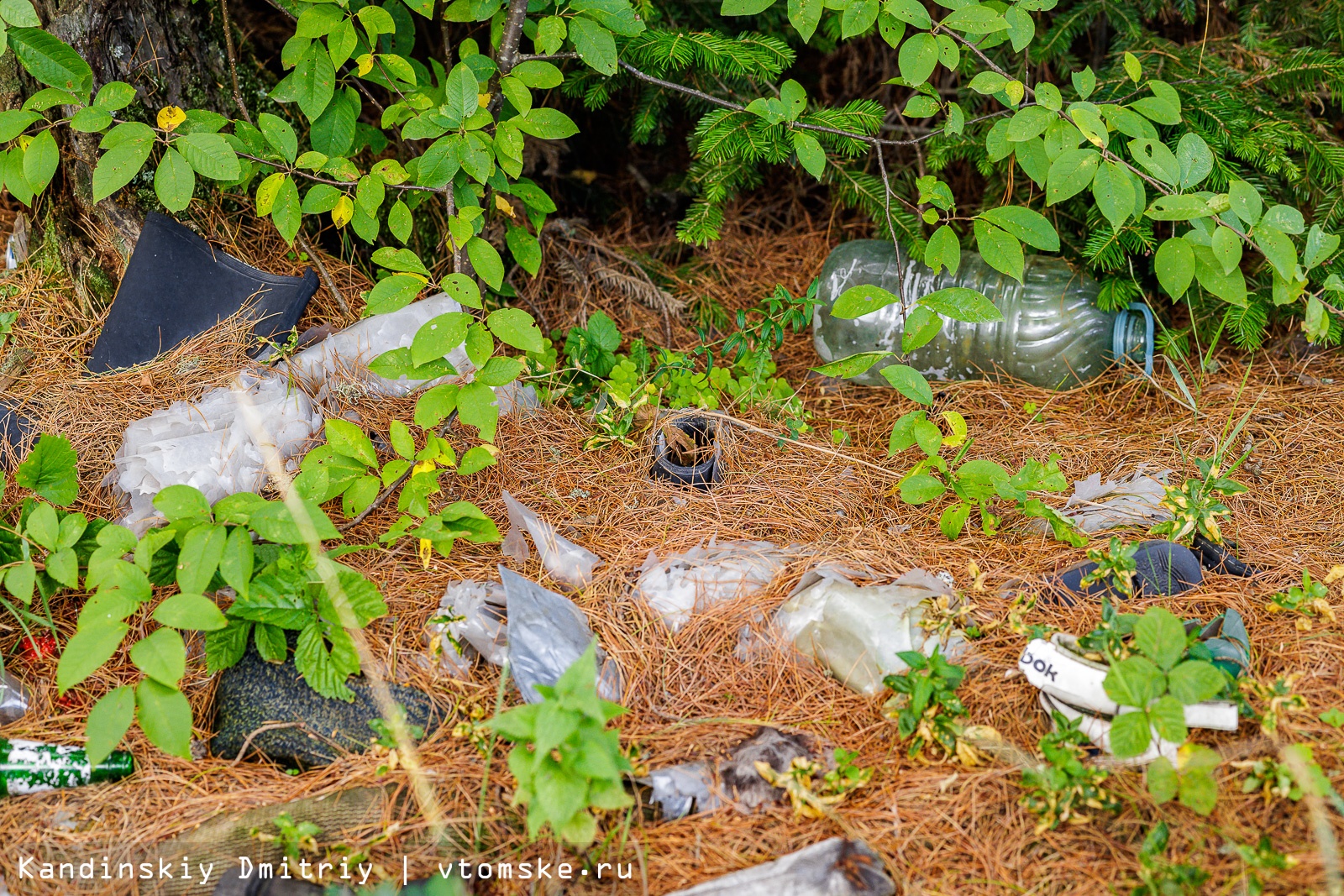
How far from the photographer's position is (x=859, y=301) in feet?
6.20

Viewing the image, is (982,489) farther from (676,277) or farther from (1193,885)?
(676,277)

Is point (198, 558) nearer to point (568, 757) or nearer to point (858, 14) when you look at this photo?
point (568, 757)

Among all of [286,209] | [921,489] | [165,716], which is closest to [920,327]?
[921,489]

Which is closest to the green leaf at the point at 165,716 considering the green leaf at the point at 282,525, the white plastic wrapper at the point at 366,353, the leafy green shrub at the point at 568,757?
the green leaf at the point at 282,525

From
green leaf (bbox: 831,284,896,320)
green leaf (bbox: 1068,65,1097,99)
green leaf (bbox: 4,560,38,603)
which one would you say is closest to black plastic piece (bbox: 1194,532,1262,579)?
green leaf (bbox: 831,284,896,320)

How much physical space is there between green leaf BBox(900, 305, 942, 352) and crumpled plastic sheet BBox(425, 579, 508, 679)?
105cm

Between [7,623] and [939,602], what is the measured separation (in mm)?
1892

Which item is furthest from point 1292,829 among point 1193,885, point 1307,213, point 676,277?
point 676,277

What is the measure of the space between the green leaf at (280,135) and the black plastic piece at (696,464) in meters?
1.12

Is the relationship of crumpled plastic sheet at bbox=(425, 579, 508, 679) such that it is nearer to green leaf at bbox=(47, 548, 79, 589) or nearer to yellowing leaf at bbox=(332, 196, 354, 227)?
green leaf at bbox=(47, 548, 79, 589)

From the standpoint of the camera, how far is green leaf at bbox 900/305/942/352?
184 cm

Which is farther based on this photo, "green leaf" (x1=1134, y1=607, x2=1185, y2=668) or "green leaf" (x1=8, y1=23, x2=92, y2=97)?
"green leaf" (x1=8, y1=23, x2=92, y2=97)

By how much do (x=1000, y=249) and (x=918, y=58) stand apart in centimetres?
46

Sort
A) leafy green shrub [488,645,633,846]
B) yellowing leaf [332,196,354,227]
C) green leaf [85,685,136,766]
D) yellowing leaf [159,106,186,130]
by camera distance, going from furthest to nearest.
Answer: yellowing leaf [332,196,354,227] → yellowing leaf [159,106,186,130] → green leaf [85,685,136,766] → leafy green shrub [488,645,633,846]
